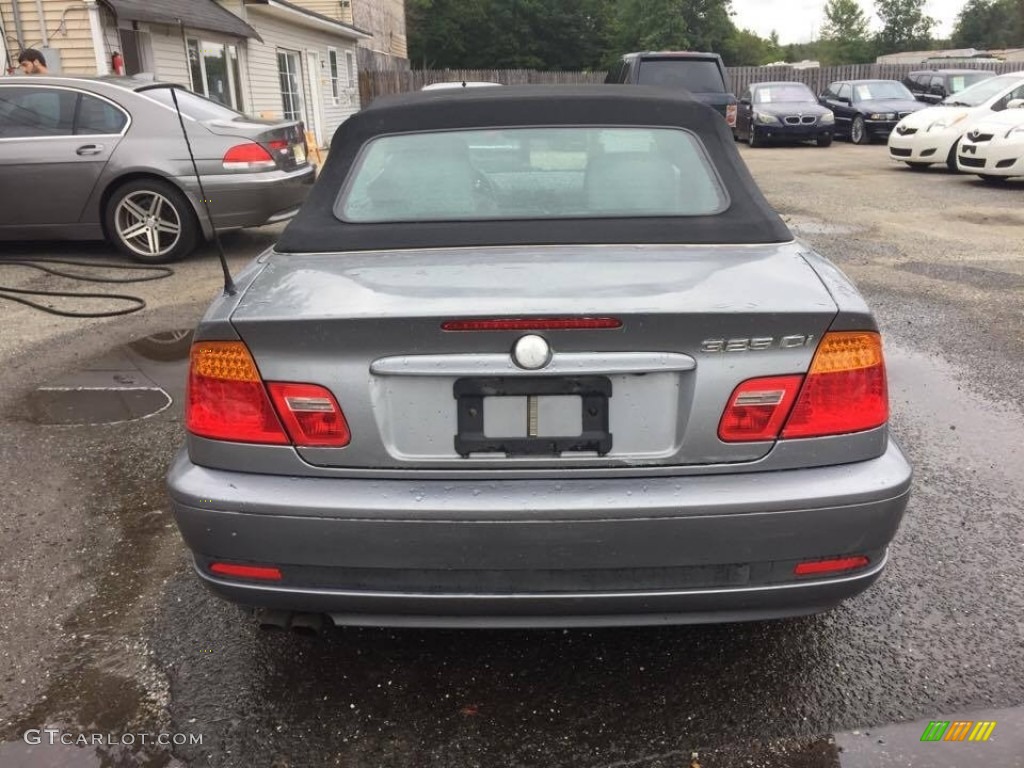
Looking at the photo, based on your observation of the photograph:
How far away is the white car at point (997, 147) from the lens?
41.2ft

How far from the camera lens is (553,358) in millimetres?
2092

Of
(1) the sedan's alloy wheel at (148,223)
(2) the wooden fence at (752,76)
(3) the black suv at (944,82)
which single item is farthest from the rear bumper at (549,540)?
(2) the wooden fence at (752,76)

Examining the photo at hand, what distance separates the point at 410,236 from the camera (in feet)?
8.94

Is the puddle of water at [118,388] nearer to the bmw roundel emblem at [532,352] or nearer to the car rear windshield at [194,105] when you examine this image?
the car rear windshield at [194,105]

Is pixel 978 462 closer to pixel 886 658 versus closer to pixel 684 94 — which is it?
pixel 886 658

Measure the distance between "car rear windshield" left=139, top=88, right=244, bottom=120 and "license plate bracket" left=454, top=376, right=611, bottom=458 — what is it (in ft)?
23.1

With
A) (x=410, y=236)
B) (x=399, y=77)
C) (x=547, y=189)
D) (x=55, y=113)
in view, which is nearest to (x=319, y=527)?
(x=410, y=236)

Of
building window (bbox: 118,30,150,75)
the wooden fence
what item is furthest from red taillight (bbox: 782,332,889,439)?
the wooden fence

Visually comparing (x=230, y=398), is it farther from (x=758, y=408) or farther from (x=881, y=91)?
(x=881, y=91)

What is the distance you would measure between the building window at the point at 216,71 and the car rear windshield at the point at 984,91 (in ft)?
Answer: 42.6

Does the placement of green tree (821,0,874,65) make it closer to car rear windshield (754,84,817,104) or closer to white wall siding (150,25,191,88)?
car rear windshield (754,84,817,104)

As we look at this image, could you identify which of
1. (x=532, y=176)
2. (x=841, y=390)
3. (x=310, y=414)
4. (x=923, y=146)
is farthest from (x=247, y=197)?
(x=923, y=146)

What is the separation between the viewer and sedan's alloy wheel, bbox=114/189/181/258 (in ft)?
26.7

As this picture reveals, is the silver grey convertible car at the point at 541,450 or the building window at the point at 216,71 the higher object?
the building window at the point at 216,71
